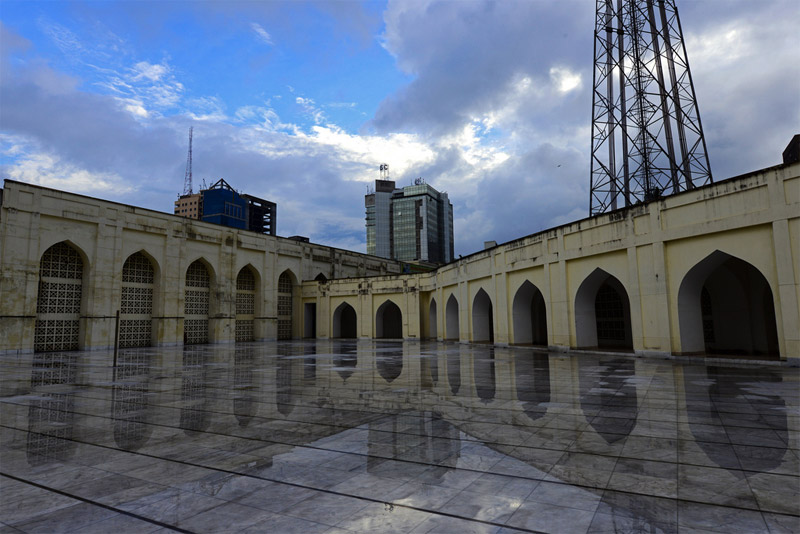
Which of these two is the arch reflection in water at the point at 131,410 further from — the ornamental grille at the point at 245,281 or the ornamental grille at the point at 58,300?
the ornamental grille at the point at 245,281

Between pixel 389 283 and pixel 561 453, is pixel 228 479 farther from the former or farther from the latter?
pixel 389 283

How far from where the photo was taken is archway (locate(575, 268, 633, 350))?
17095mm

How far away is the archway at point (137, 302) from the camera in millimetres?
25844

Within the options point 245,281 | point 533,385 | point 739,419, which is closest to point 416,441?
point 739,419

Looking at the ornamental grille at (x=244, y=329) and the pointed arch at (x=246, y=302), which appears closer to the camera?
the ornamental grille at (x=244, y=329)

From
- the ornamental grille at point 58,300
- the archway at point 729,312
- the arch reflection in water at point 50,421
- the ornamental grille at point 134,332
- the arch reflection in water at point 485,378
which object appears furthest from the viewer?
the ornamental grille at point 134,332

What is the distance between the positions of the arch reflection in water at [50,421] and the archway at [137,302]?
16332 millimetres

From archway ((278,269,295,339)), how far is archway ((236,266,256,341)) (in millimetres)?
2471

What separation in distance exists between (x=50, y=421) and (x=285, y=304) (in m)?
30.2

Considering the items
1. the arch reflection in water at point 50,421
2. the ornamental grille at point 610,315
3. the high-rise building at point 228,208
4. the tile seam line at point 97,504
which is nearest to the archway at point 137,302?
the arch reflection in water at point 50,421

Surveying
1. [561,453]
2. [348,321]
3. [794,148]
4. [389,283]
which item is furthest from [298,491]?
[348,321]

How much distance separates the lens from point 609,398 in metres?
7.20

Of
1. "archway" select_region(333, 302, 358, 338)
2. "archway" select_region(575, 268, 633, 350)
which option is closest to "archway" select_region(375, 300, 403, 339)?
"archway" select_region(333, 302, 358, 338)

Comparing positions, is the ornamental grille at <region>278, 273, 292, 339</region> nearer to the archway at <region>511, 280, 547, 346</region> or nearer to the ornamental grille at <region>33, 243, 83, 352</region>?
the ornamental grille at <region>33, 243, 83, 352</region>
